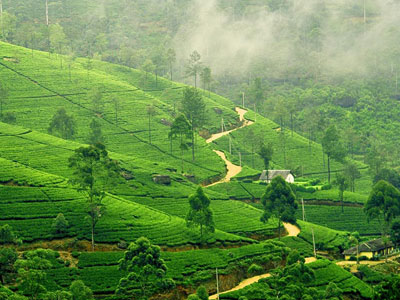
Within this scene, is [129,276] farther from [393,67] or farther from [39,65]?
[393,67]

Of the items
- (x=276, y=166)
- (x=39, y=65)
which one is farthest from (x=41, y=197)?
(x=39, y=65)

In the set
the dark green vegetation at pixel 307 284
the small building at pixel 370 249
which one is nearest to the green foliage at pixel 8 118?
the small building at pixel 370 249

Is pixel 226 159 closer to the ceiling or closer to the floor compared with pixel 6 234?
closer to the ceiling

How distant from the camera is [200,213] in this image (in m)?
78.2

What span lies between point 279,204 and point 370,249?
1435 centimetres

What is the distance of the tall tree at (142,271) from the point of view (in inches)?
2419

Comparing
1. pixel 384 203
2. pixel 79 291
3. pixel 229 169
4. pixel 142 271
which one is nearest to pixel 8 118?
pixel 229 169

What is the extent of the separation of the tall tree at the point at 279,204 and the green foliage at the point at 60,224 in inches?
1124

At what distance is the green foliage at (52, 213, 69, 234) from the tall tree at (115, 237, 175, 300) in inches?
508

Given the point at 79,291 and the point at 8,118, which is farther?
the point at 8,118

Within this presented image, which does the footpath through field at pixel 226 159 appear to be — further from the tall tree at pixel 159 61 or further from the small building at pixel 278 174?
the tall tree at pixel 159 61

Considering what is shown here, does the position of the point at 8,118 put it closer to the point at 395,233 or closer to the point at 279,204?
the point at 279,204

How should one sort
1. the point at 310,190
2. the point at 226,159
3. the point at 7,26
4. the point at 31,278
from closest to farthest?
the point at 31,278 → the point at 310,190 → the point at 226,159 → the point at 7,26

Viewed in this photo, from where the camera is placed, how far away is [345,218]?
334ft
